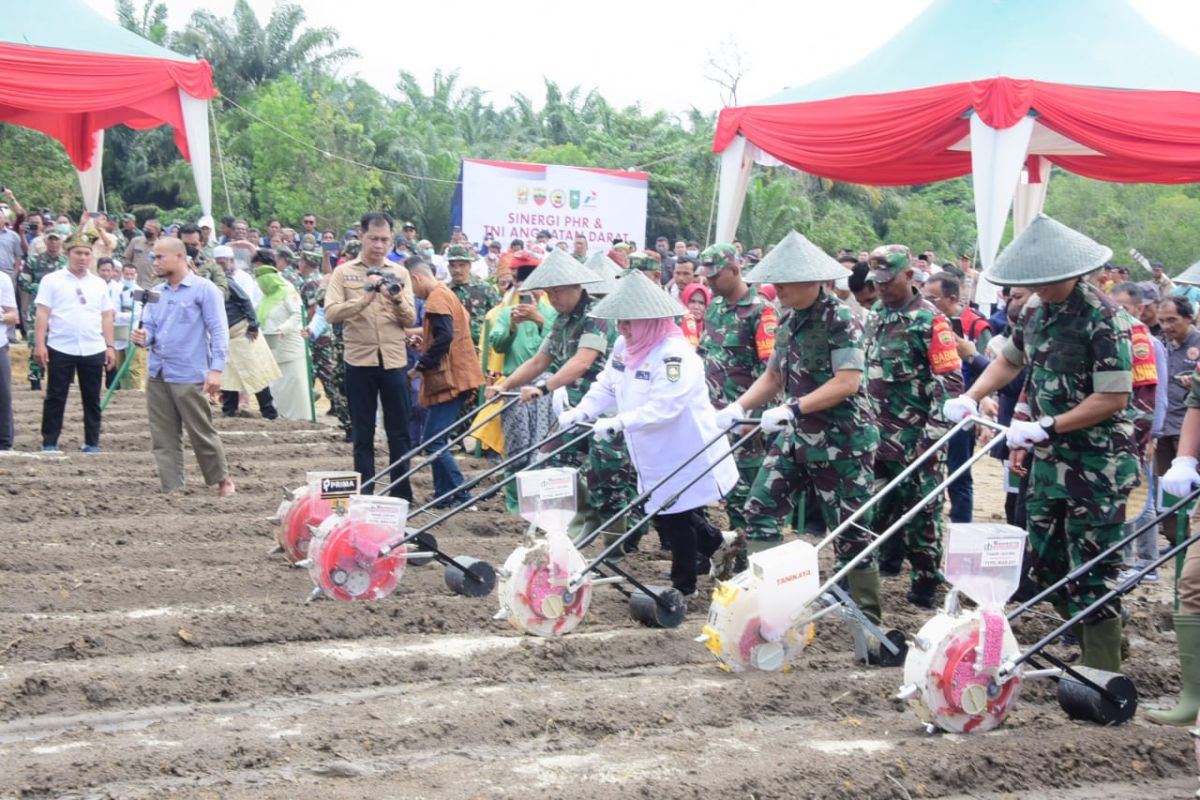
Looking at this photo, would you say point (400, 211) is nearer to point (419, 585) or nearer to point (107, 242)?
point (107, 242)

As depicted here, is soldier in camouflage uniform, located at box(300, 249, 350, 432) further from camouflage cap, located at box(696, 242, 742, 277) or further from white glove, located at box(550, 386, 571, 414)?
camouflage cap, located at box(696, 242, 742, 277)

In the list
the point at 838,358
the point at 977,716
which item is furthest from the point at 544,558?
the point at 977,716

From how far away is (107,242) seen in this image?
49.8 feet

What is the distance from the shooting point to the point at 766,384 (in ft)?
21.1

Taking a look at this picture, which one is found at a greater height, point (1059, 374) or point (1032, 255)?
point (1032, 255)

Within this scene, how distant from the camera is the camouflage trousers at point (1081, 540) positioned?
5.04 meters

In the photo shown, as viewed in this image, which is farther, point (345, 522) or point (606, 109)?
point (606, 109)

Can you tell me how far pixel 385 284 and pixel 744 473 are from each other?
8.71 feet

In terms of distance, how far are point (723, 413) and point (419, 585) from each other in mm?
1997

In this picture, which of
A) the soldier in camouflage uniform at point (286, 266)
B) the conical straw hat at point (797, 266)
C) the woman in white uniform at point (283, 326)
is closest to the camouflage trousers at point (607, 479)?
the conical straw hat at point (797, 266)

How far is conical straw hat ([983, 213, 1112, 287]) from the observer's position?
496cm

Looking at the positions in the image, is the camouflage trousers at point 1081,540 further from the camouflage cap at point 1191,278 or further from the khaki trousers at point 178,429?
the khaki trousers at point 178,429

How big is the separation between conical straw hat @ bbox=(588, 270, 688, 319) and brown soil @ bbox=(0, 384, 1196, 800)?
4.97ft

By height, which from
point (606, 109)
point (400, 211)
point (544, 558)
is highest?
point (606, 109)
